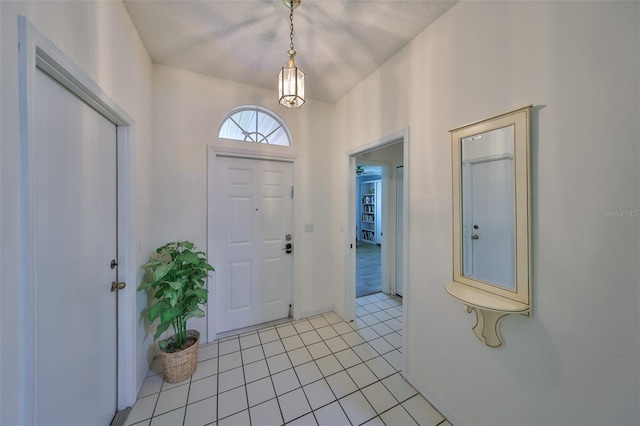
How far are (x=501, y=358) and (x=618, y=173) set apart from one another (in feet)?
3.39

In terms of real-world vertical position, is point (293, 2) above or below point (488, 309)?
above

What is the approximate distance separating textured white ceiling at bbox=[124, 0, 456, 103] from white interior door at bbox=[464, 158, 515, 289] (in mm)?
1169

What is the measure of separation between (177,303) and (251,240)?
94 centimetres

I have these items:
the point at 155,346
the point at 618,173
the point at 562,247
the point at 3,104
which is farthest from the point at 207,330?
the point at 618,173

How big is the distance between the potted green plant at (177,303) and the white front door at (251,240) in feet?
1.70

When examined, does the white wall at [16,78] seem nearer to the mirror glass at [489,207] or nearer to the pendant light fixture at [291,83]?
the pendant light fixture at [291,83]

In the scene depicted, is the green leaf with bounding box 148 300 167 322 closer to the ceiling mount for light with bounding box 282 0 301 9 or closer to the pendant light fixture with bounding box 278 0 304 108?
the pendant light fixture with bounding box 278 0 304 108

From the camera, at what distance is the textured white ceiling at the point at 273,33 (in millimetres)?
1501

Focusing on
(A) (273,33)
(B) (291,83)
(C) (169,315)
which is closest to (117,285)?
(C) (169,315)

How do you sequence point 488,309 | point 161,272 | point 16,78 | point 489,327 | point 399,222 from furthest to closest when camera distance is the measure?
point 399,222 < point 161,272 < point 489,327 < point 488,309 < point 16,78

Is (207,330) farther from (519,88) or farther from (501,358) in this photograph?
(519,88)

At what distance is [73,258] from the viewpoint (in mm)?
1101

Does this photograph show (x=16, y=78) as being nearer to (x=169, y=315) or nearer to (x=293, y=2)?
(x=293, y=2)

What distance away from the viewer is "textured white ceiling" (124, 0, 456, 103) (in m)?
1.50
